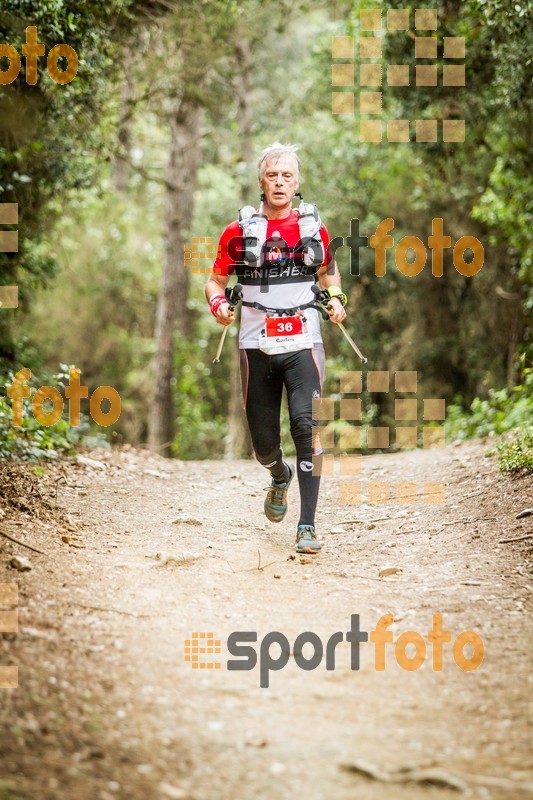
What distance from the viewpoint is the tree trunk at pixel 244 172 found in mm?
15484

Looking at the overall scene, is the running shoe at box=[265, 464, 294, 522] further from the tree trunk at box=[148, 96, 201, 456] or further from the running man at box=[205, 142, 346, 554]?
the tree trunk at box=[148, 96, 201, 456]

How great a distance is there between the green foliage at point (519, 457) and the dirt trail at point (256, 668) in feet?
0.91

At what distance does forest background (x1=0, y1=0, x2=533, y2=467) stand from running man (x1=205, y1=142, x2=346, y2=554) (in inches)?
98.3

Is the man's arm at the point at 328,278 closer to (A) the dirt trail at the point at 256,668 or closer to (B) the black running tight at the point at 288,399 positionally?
(B) the black running tight at the point at 288,399

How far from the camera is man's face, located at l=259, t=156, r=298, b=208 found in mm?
5391

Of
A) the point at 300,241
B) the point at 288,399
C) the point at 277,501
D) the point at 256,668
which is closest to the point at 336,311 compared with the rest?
the point at 300,241

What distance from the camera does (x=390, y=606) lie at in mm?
4371

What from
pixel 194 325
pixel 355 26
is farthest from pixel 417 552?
pixel 194 325

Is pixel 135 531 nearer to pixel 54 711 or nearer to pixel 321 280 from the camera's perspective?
pixel 321 280

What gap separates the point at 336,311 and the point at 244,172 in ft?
35.3

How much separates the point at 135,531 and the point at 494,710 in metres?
3.39

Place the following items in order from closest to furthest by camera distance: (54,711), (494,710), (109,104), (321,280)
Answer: (54,711) → (494,710) → (321,280) → (109,104)

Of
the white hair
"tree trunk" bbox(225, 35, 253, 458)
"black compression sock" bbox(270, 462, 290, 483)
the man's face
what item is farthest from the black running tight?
"tree trunk" bbox(225, 35, 253, 458)

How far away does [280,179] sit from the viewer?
5.39 m
